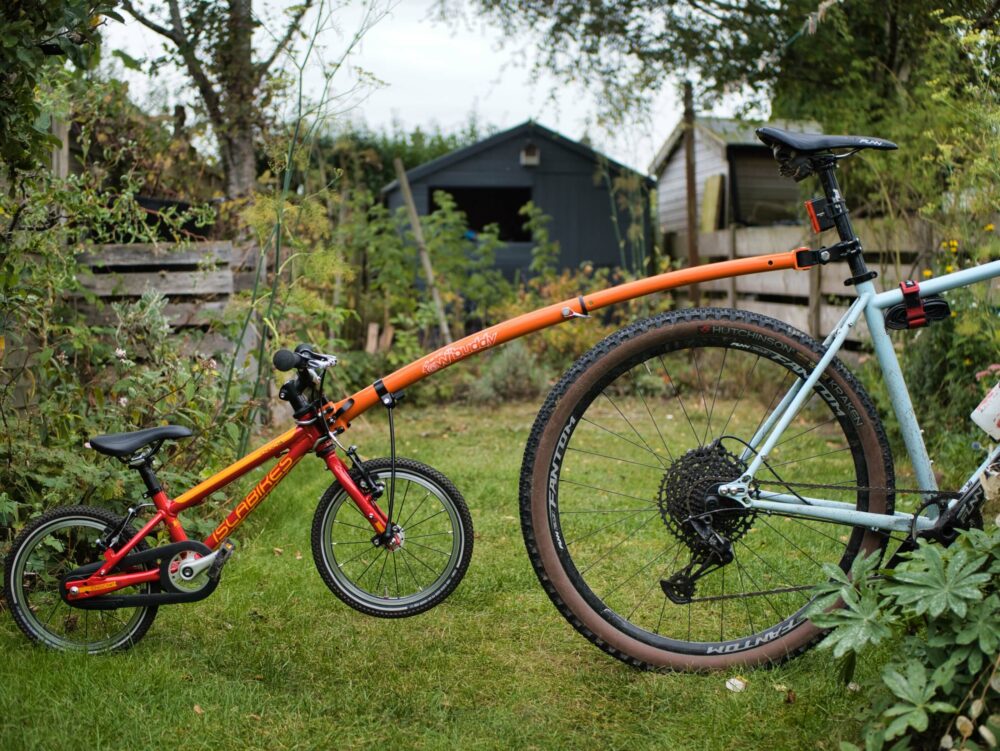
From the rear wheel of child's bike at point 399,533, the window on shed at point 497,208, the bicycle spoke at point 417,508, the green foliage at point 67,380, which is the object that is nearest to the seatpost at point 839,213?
the rear wheel of child's bike at point 399,533

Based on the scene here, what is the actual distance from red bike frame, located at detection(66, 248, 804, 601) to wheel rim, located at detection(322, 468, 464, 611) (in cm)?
13

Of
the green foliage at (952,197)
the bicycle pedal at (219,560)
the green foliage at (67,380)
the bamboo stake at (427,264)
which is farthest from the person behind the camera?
the bamboo stake at (427,264)

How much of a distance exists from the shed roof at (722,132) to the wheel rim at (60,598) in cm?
616

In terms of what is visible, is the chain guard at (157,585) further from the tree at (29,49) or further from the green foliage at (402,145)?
the green foliage at (402,145)

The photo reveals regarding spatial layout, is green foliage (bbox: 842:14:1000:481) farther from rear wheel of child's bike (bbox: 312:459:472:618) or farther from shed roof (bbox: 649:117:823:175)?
rear wheel of child's bike (bbox: 312:459:472:618)

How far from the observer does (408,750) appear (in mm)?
2248

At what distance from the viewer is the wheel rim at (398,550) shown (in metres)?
2.78

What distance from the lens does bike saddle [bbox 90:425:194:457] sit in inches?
103

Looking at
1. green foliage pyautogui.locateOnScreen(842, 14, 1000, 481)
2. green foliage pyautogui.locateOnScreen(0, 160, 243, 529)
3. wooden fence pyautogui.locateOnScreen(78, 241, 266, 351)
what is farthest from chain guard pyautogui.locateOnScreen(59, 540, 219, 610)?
green foliage pyautogui.locateOnScreen(842, 14, 1000, 481)

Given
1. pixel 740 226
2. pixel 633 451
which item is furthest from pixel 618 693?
pixel 740 226

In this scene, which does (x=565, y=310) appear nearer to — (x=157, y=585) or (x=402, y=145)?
(x=157, y=585)

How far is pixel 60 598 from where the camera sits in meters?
2.75

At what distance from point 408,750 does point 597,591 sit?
1231 millimetres

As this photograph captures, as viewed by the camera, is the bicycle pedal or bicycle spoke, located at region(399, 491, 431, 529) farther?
bicycle spoke, located at region(399, 491, 431, 529)
